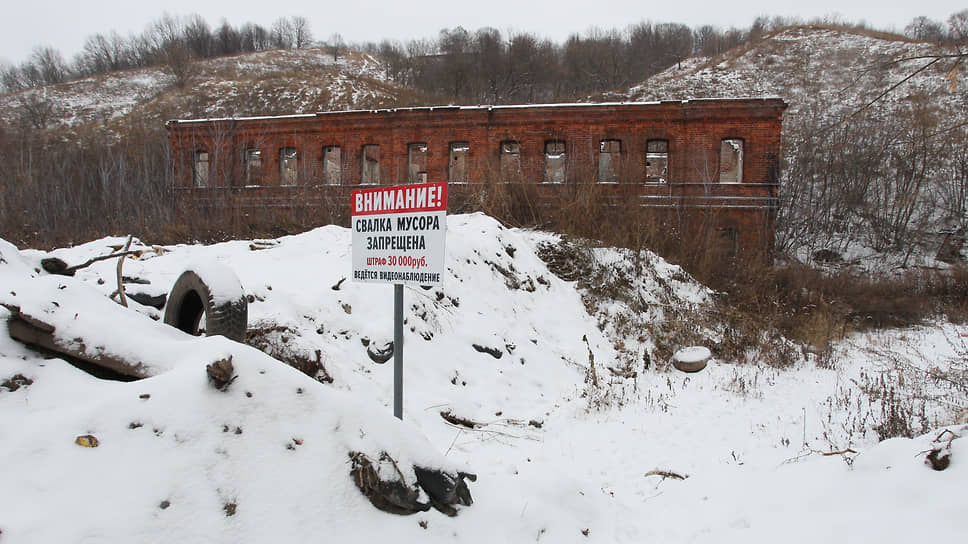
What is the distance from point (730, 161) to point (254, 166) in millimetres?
21832

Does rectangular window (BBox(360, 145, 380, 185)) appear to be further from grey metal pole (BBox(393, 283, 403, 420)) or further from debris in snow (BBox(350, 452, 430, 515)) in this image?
debris in snow (BBox(350, 452, 430, 515))

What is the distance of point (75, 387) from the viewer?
8.05 ft

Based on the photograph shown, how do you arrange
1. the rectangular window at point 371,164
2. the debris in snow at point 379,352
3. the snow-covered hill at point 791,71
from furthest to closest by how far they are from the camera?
the snow-covered hill at point 791,71
the rectangular window at point 371,164
the debris in snow at point 379,352

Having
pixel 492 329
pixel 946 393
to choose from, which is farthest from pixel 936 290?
pixel 492 329

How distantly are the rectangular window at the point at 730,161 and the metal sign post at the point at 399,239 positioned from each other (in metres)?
20.1

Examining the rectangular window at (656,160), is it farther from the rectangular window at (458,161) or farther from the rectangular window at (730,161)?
the rectangular window at (458,161)

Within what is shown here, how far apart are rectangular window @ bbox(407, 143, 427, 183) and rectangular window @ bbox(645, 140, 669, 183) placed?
981 cm

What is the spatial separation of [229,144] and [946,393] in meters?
24.9

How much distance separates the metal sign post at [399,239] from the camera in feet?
12.4

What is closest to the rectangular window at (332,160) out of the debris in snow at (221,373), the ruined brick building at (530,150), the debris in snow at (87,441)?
the ruined brick building at (530,150)

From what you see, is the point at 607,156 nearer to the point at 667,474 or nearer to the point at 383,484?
the point at 667,474

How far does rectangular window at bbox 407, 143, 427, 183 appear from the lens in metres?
23.2

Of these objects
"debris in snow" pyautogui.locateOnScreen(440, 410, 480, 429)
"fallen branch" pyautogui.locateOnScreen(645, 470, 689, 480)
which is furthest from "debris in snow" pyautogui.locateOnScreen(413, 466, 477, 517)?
"debris in snow" pyautogui.locateOnScreen(440, 410, 480, 429)

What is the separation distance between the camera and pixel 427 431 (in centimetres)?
511
